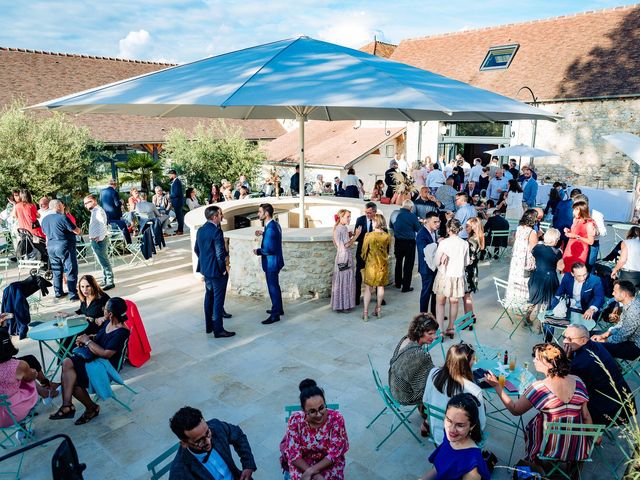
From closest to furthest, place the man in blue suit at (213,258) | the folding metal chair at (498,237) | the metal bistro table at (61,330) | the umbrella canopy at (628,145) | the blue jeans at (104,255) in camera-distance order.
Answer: the metal bistro table at (61,330)
the man in blue suit at (213,258)
the blue jeans at (104,255)
the umbrella canopy at (628,145)
the folding metal chair at (498,237)

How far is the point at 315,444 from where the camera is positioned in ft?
10.9

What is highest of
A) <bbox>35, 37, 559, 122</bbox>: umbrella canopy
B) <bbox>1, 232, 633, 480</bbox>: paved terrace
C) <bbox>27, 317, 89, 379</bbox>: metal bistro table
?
<bbox>35, 37, 559, 122</bbox>: umbrella canopy

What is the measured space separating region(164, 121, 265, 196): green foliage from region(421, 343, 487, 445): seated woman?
625 inches

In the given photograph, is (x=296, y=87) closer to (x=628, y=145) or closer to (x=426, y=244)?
(x=426, y=244)

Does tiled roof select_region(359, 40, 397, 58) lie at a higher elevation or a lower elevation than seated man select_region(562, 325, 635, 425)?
higher

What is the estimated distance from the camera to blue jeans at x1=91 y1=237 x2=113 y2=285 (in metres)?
8.42

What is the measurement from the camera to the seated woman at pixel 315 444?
327 cm

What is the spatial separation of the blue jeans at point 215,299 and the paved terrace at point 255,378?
214 millimetres

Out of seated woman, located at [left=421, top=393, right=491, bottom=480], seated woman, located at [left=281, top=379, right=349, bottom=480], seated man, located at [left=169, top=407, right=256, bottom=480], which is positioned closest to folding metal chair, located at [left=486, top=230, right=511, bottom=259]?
seated woman, located at [left=421, top=393, right=491, bottom=480]

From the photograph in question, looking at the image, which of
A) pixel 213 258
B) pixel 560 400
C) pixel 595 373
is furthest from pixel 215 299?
pixel 595 373

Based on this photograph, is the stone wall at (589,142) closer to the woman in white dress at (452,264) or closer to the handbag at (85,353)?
the woman in white dress at (452,264)

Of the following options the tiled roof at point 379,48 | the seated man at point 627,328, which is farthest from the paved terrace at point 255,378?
the tiled roof at point 379,48

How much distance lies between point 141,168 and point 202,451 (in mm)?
16288

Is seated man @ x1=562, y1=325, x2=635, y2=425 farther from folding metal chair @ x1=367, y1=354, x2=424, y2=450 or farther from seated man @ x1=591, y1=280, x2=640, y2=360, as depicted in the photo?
folding metal chair @ x1=367, y1=354, x2=424, y2=450
